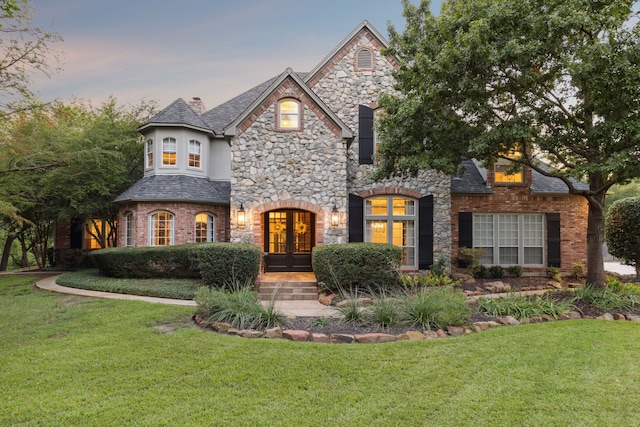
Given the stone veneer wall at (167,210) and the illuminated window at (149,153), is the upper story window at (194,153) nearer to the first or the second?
the illuminated window at (149,153)

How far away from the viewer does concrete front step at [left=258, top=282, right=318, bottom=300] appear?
10078 millimetres

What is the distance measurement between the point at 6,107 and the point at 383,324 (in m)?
10.3

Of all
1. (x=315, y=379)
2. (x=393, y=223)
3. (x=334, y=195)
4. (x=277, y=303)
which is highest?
(x=334, y=195)

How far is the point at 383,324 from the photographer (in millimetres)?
6559

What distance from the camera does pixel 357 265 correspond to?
9930 millimetres

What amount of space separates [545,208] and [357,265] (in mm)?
8822

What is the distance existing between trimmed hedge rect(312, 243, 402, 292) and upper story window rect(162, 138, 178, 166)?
328 inches

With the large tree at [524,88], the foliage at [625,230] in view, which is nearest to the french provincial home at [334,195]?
the foliage at [625,230]

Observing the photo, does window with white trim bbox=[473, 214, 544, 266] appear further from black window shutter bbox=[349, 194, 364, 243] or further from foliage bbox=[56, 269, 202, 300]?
foliage bbox=[56, 269, 202, 300]

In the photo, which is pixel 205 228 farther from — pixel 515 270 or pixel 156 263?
pixel 515 270

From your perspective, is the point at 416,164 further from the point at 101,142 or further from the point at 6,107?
the point at 101,142

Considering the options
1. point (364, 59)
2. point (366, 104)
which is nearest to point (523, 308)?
point (366, 104)

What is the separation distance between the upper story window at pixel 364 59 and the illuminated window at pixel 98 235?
43.8 feet

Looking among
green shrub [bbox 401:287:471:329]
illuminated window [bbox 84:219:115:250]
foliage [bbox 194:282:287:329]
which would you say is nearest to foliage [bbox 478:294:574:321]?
green shrub [bbox 401:287:471:329]
